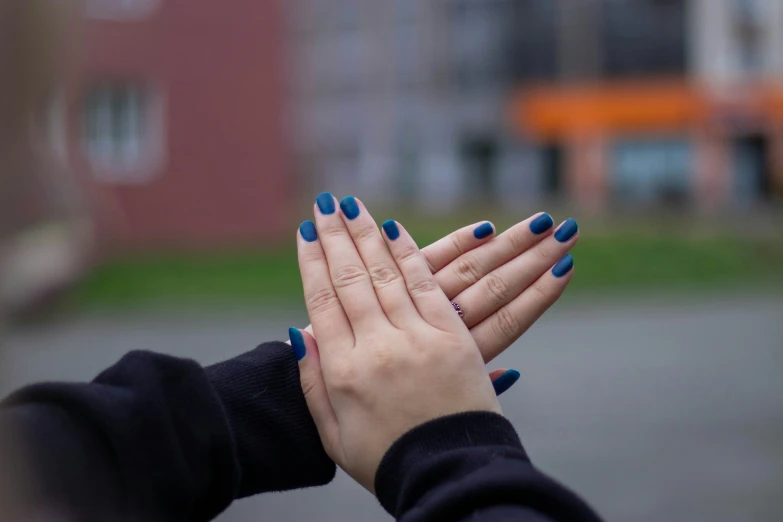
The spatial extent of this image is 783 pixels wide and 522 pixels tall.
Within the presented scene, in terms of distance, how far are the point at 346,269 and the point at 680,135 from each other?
2783 centimetres

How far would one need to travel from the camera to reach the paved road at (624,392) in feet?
12.8

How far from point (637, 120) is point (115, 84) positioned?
58.7 ft

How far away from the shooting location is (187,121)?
45.6 feet

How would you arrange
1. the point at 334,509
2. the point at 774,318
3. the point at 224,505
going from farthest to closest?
the point at 774,318
the point at 334,509
the point at 224,505

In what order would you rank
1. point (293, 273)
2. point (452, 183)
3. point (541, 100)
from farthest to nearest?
point (452, 183) < point (541, 100) < point (293, 273)

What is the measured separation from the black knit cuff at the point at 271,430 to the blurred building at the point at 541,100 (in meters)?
26.6

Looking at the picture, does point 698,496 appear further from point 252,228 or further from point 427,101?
point 427,101

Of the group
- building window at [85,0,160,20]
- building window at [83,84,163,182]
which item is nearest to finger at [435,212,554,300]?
building window at [85,0,160,20]

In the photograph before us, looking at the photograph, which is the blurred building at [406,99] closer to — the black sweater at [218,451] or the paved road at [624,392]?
the paved road at [624,392]

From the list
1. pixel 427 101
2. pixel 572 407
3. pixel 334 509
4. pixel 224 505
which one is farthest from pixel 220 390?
pixel 427 101

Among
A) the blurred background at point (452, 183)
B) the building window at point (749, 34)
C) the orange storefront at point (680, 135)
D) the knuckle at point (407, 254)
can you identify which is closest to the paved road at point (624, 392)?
the blurred background at point (452, 183)

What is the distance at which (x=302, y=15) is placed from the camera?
104 ft

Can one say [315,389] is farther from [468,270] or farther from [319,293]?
[468,270]

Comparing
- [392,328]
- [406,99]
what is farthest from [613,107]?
[392,328]
